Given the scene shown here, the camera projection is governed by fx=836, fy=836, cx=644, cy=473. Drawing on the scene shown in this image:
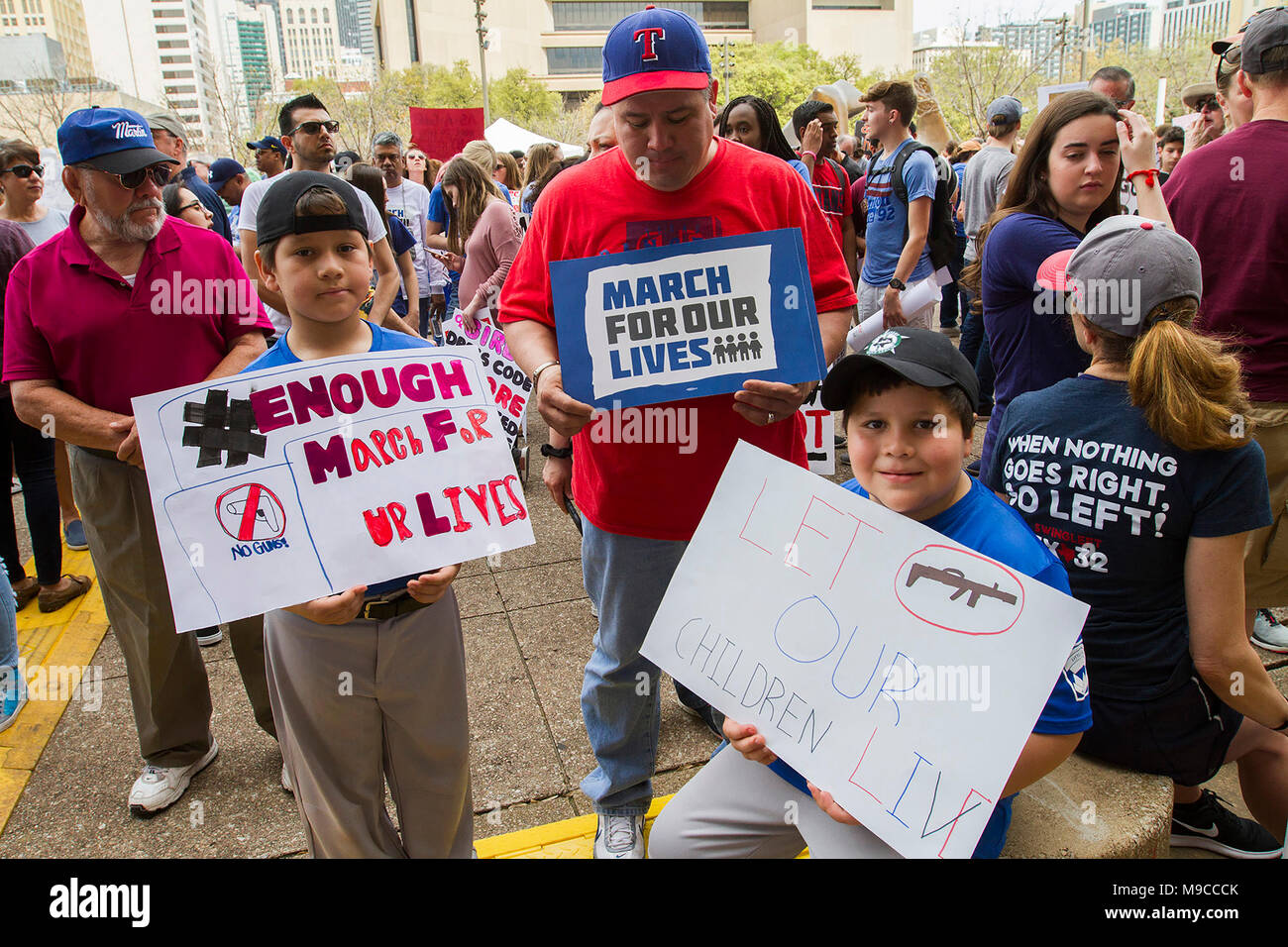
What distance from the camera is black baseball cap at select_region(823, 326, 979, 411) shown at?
1592 millimetres

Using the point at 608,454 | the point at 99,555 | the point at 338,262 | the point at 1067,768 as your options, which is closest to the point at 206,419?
the point at 338,262

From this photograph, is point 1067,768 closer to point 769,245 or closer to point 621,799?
point 621,799

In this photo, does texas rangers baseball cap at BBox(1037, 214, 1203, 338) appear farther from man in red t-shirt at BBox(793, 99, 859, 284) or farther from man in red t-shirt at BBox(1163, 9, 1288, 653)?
man in red t-shirt at BBox(793, 99, 859, 284)

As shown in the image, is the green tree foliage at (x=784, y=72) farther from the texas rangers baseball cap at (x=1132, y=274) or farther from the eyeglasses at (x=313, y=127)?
the texas rangers baseball cap at (x=1132, y=274)

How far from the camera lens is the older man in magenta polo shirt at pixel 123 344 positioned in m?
2.51

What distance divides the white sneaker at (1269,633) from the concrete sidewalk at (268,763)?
0.09m

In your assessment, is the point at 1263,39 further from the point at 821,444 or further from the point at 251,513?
the point at 251,513

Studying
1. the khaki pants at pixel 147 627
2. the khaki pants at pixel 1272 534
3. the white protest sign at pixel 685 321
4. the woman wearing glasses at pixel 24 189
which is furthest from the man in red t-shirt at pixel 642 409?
the woman wearing glasses at pixel 24 189

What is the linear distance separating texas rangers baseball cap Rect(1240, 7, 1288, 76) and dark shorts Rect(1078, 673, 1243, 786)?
2.31 metres

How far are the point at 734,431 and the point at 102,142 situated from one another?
6.86 ft

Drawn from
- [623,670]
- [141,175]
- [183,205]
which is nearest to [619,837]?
[623,670]

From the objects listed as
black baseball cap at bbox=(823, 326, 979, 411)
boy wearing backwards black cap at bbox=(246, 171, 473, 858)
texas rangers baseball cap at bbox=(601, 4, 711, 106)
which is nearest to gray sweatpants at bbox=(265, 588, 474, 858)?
boy wearing backwards black cap at bbox=(246, 171, 473, 858)
